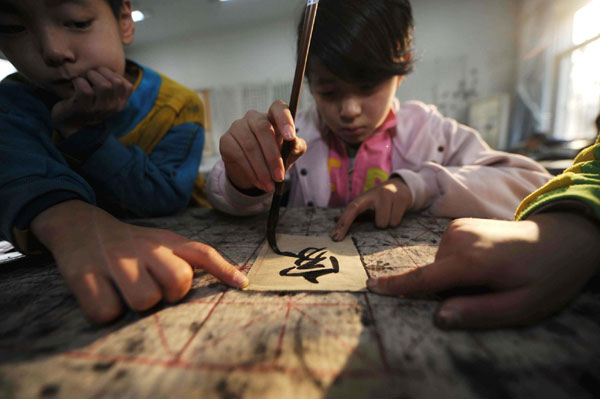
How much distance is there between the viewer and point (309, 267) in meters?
0.33

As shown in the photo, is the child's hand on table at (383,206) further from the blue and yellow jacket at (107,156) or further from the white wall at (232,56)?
the white wall at (232,56)

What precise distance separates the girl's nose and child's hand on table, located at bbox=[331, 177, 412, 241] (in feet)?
0.61

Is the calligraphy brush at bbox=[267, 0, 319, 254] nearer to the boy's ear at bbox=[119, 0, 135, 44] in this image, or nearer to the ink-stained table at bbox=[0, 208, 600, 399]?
the ink-stained table at bbox=[0, 208, 600, 399]

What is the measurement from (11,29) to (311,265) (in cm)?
60

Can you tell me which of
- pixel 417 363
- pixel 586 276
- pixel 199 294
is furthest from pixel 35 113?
pixel 586 276

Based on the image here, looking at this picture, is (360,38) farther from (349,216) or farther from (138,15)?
(138,15)

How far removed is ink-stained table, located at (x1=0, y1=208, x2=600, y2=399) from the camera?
6.2 inches

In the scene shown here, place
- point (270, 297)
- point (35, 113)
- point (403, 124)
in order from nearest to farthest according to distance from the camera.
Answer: point (270, 297)
point (35, 113)
point (403, 124)

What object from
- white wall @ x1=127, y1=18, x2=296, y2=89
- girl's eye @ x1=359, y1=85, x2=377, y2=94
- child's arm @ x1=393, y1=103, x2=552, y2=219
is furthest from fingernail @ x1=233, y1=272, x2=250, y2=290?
white wall @ x1=127, y1=18, x2=296, y2=89

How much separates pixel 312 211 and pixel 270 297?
0.36 m

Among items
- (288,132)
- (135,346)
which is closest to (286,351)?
(135,346)

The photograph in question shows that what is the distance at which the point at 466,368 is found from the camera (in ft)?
0.55

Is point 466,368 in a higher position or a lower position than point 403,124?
lower

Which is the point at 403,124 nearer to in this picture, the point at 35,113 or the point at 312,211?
the point at 312,211
